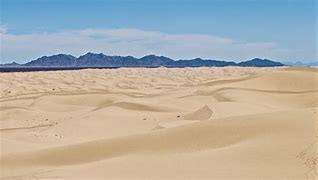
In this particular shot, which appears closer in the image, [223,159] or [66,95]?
[223,159]

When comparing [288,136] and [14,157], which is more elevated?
[288,136]

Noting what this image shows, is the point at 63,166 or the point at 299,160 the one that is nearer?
the point at 299,160

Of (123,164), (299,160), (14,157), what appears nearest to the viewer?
(299,160)

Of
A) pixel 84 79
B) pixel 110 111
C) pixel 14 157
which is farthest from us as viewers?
pixel 84 79

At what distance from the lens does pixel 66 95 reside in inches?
396

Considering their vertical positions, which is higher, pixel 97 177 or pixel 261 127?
pixel 261 127

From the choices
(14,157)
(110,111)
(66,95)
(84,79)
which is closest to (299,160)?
(14,157)

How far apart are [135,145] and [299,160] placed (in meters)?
1.50

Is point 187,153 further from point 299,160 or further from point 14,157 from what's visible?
point 14,157

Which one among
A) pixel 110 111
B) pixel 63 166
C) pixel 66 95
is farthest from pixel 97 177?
pixel 66 95

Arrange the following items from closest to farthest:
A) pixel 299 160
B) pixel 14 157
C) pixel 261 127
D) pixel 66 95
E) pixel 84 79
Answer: pixel 299 160
pixel 261 127
pixel 14 157
pixel 66 95
pixel 84 79

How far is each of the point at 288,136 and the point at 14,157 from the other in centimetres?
229

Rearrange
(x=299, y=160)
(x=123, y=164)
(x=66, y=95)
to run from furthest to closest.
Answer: (x=66, y=95) < (x=123, y=164) < (x=299, y=160)

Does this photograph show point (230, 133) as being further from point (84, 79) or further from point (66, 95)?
point (84, 79)
